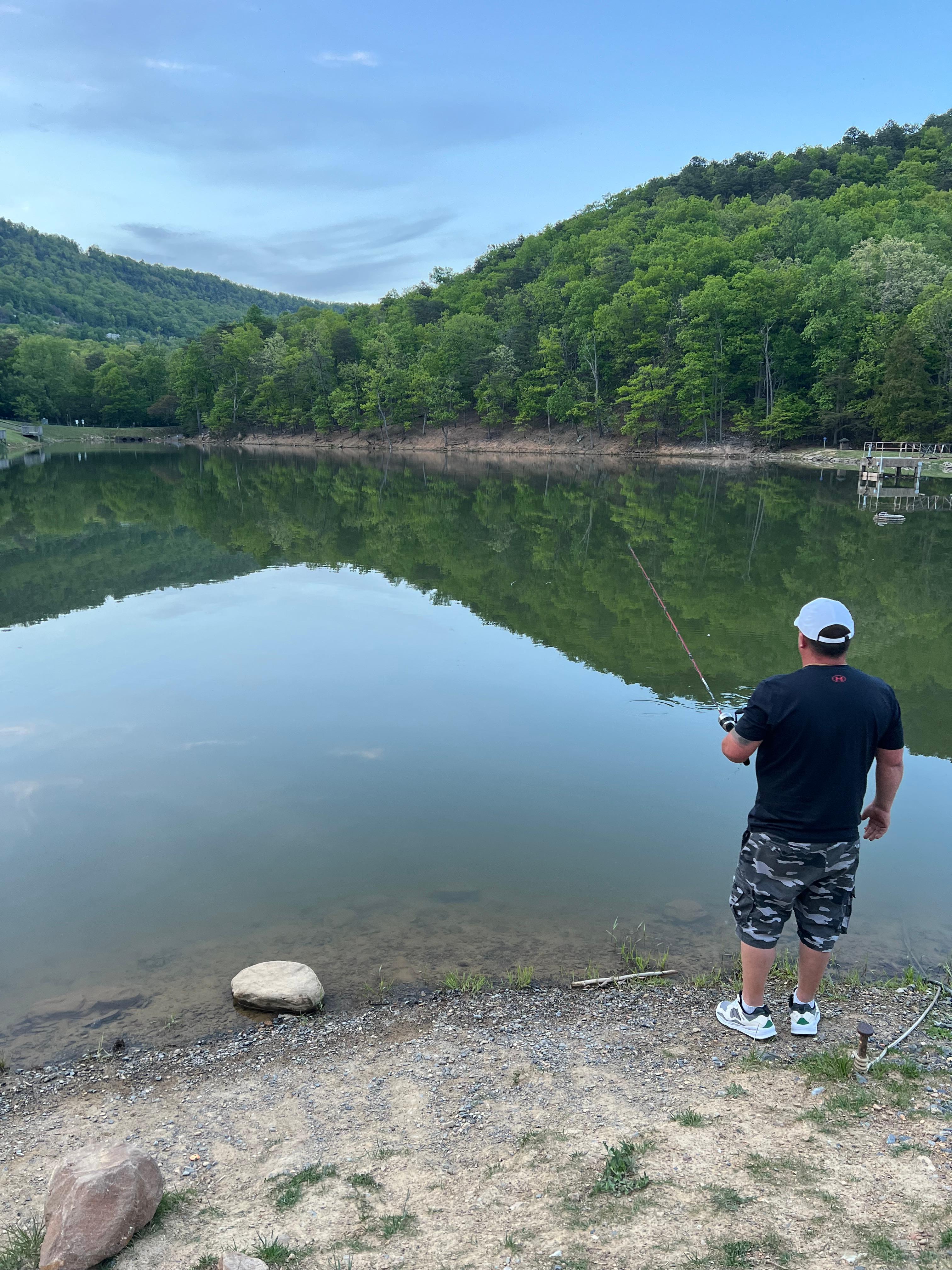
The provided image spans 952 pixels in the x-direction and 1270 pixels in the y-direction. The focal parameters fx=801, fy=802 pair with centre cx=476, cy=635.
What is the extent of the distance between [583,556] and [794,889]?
2045 cm

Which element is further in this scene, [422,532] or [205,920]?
[422,532]

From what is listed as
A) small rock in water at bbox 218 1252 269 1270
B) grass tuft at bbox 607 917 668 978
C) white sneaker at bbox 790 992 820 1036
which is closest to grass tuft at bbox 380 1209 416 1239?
small rock in water at bbox 218 1252 269 1270

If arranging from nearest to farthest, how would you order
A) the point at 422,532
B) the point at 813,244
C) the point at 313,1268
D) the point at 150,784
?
the point at 313,1268, the point at 150,784, the point at 422,532, the point at 813,244

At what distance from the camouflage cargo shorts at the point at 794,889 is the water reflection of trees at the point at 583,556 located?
7350mm

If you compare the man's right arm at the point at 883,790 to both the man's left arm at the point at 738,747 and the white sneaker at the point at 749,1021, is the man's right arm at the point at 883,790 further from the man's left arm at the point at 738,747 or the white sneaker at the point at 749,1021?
the white sneaker at the point at 749,1021

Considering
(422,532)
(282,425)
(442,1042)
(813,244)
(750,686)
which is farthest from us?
(282,425)

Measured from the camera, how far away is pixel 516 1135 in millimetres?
4477

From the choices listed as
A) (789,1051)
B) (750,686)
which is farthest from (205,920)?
(750,686)

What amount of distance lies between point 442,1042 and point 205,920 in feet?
9.36

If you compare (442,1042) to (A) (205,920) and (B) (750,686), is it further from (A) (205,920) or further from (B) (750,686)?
(B) (750,686)

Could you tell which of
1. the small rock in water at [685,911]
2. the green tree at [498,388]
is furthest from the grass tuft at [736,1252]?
the green tree at [498,388]

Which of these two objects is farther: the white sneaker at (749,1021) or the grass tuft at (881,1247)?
the white sneaker at (749,1021)

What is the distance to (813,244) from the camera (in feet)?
264

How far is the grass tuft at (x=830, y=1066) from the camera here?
4.67 meters
